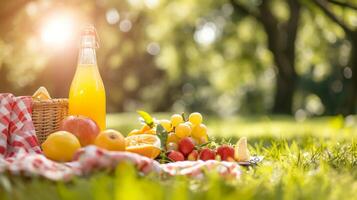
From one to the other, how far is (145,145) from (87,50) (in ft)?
2.61

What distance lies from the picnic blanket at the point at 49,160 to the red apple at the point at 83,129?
0.28 metres

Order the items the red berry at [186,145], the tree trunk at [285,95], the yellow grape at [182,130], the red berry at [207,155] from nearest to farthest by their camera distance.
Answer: the red berry at [207,155]
the red berry at [186,145]
the yellow grape at [182,130]
the tree trunk at [285,95]

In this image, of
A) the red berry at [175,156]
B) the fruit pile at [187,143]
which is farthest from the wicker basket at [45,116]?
the red berry at [175,156]

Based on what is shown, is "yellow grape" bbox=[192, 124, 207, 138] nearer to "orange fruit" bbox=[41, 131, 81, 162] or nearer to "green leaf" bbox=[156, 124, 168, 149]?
"green leaf" bbox=[156, 124, 168, 149]

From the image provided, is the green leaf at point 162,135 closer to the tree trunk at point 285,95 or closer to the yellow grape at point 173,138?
the yellow grape at point 173,138

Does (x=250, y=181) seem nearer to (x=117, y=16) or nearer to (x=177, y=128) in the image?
(x=177, y=128)

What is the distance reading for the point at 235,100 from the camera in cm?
3950

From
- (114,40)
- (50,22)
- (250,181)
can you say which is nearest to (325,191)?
(250,181)

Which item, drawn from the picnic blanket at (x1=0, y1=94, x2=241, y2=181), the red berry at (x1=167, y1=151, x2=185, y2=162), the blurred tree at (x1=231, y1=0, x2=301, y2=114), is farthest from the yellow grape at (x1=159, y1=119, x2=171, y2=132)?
the blurred tree at (x1=231, y1=0, x2=301, y2=114)

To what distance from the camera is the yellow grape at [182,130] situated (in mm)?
3350

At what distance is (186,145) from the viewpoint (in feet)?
10.7

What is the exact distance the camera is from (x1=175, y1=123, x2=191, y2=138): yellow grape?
335 centimetres

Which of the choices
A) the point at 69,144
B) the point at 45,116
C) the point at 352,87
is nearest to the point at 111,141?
the point at 69,144

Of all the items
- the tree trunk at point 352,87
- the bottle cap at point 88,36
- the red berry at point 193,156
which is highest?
the bottle cap at point 88,36
